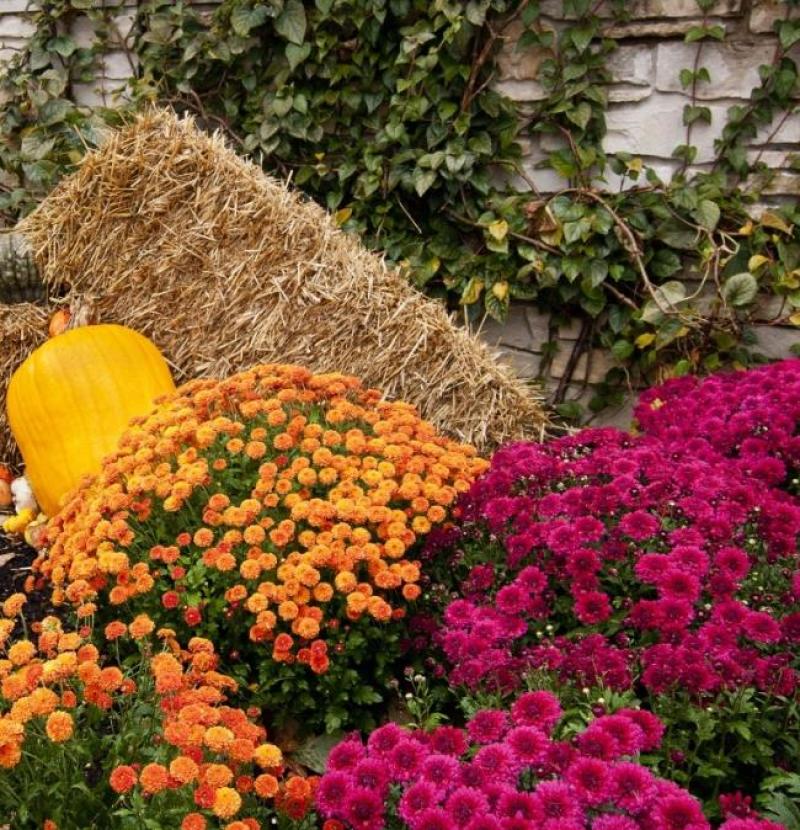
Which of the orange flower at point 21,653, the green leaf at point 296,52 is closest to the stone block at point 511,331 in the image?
the green leaf at point 296,52

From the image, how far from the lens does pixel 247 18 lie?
11.3ft

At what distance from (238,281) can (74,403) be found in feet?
2.24

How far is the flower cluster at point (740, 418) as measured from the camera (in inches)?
83.0

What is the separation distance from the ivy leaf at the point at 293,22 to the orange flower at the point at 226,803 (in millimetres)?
2859

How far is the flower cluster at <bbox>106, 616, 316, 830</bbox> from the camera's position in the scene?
126cm

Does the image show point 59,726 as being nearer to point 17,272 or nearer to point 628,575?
point 628,575

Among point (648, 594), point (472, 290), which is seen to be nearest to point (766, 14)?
point (472, 290)

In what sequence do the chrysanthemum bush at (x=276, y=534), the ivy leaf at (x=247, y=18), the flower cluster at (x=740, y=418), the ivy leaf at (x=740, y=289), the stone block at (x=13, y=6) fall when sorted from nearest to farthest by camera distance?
1. the chrysanthemum bush at (x=276, y=534)
2. the flower cluster at (x=740, y=418)
3. the ivy leaf at (x=740, y=289)
4. the ivy leaf at (x=247, y=18)
5. the stone block at (x=13, y=6)

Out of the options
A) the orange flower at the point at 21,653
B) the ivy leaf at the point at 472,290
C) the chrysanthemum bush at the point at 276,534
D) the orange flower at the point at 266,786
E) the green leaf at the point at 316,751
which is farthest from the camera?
the ivy leaf at the point at 472,290

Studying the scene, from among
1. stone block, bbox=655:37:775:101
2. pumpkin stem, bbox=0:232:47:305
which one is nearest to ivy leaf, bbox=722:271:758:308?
stone block, bbox=655:37:775:101

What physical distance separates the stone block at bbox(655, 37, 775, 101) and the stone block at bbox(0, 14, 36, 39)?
2762 millimetres

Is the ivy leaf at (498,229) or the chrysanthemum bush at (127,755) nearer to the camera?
the chrysanthemum bush at (127,755)

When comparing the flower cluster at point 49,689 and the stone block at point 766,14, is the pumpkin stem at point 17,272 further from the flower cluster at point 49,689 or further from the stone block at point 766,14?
the stone block at point 766,14

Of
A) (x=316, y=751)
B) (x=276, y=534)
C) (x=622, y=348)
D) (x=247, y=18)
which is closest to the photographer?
(x=276, y=534)
